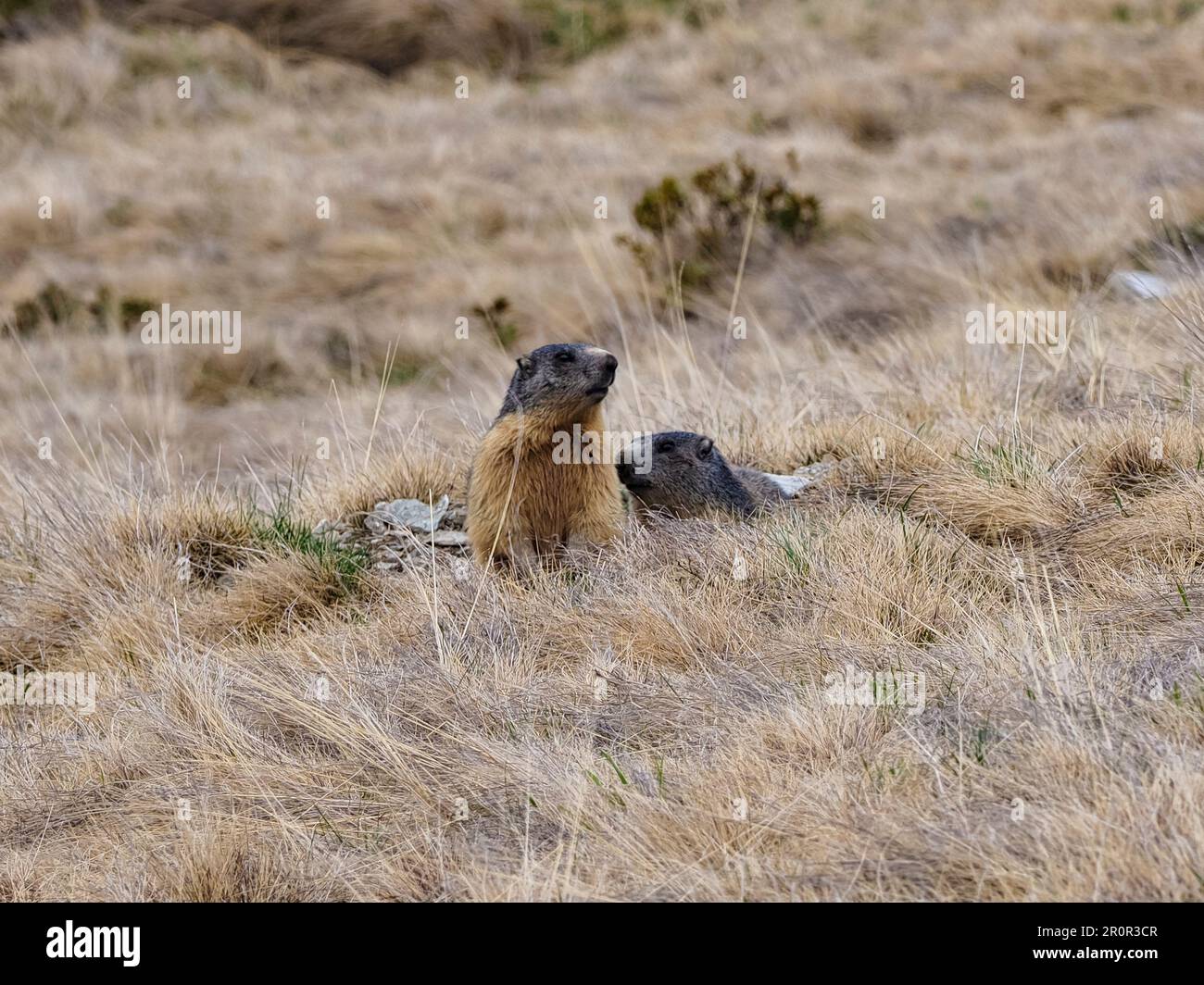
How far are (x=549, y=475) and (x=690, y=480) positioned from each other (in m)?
0.81

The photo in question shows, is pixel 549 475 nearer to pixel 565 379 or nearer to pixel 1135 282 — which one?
pixel 565 379

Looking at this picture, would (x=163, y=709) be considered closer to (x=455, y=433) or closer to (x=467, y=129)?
(x=455, y=433)

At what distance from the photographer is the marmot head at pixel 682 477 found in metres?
5.70

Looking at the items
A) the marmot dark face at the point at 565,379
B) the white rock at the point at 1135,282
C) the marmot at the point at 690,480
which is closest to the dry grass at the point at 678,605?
the white rock at the point at 1135,282

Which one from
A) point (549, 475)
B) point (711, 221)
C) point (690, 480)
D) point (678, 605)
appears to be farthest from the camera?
point (711, 221)

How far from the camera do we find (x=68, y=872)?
3.54 meters

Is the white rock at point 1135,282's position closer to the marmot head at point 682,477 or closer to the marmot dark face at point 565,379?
the marmot head at point 682,477

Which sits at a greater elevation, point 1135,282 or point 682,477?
point 1135,282

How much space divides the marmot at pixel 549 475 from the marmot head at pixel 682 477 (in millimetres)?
552

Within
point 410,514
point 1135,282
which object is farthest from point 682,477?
point 1135,282

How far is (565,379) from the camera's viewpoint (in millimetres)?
5188

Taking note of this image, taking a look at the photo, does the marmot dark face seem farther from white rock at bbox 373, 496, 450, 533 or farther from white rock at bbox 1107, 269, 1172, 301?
white rock at bbox 1107, 269, 1172, 301

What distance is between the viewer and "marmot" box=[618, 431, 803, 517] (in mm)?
5699

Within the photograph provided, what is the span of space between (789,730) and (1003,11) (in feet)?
54.9
